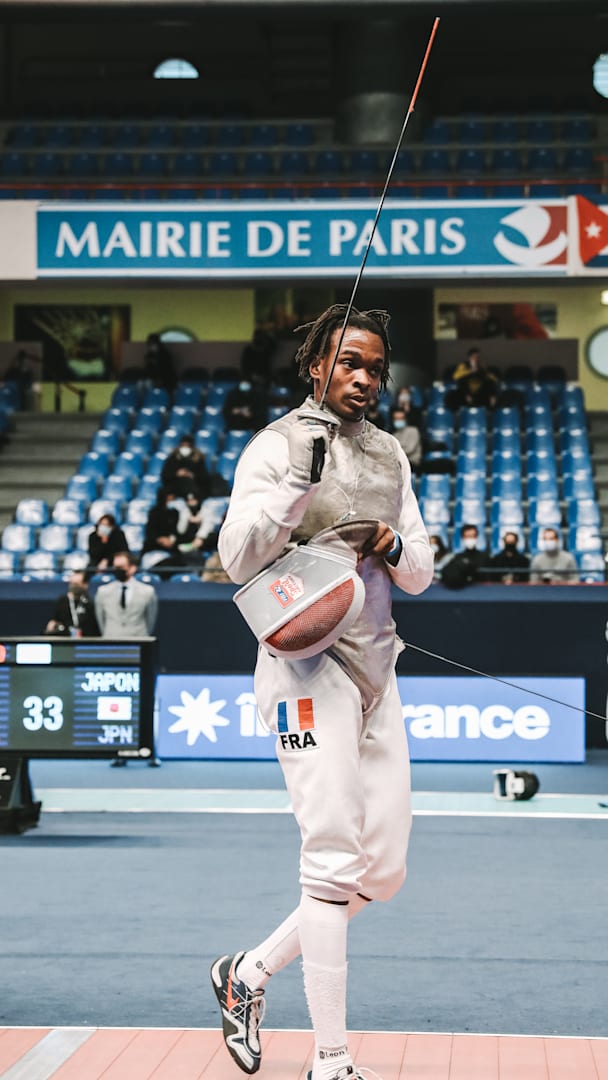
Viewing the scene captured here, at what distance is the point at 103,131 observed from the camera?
2464cm

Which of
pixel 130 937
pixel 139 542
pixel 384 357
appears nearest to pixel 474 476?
pixel 139 542

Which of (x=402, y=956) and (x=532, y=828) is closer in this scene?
(x=402, y=956)

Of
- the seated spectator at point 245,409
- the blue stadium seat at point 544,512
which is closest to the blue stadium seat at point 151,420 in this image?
the seated spectator at point 245,409

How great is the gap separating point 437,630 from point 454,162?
34.0 feet

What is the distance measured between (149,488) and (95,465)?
1.38 metres

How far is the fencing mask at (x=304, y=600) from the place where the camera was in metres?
3.65

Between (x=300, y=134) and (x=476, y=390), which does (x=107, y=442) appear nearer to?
(x=476, y=390)

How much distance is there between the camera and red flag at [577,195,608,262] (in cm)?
1642

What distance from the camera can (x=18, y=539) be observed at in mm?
17969

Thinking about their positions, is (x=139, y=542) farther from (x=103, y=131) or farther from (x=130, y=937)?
(x=130, y=937)

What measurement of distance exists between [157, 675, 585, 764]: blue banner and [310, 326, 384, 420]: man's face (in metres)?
8.47

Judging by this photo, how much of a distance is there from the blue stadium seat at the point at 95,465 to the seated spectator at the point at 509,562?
6.99 metres

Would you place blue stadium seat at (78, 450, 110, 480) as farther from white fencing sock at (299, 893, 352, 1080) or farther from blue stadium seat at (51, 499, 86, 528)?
white fencing sock at (299, 893, 352, 1080)

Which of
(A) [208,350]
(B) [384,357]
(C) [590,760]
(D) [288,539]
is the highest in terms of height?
(A) [208,350]
